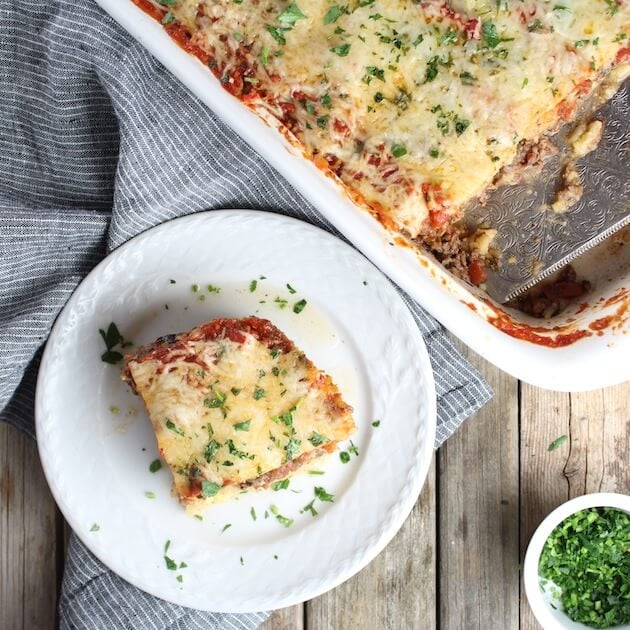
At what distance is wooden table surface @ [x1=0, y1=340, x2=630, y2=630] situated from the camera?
3.03m

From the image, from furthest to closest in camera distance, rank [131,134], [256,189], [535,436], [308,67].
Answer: [535,436]
[256,189]
[131,134]
[308,67]

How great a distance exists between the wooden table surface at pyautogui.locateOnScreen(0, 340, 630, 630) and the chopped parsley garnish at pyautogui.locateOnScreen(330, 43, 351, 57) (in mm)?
1257

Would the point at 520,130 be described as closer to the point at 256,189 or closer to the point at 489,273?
the point at 489,273

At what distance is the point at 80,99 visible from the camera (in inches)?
110

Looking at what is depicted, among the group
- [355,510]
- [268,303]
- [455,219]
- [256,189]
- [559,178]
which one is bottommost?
[355,510]

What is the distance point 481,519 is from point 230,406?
1.15m

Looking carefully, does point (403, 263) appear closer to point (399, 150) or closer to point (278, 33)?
point (399, 150)

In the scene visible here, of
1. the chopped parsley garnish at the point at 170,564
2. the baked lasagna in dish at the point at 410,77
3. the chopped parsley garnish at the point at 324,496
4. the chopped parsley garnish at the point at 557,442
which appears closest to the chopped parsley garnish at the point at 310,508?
the chopped parsley garnish at the point at 324,496

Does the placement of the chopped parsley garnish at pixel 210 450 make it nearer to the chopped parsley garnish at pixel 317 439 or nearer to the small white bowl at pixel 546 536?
the chopped parsley garnish at pixel 317 439

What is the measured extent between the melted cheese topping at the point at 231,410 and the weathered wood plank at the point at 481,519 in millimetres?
647

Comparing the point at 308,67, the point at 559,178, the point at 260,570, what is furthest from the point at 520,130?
the point at 260,570

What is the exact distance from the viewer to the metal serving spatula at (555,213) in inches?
105

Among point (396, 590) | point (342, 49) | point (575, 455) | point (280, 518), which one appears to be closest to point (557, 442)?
point (575, 455)

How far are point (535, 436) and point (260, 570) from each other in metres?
1.18
